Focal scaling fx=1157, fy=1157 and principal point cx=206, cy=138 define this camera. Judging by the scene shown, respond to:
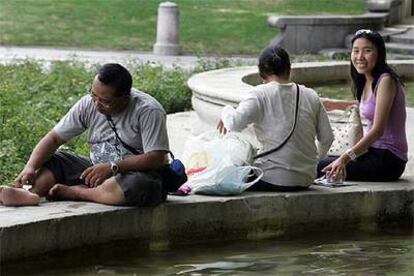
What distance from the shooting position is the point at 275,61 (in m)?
6.75

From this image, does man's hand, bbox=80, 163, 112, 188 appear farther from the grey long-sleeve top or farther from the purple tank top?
the purple tank top

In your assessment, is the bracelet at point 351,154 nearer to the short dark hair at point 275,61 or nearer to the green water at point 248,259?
the green water at point 248,259

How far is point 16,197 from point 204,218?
3.41 feet


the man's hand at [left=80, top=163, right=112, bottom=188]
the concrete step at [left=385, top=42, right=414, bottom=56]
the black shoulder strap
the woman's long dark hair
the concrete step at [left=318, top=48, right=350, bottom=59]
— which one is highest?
the woman's long dark hair

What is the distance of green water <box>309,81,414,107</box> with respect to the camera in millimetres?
12289

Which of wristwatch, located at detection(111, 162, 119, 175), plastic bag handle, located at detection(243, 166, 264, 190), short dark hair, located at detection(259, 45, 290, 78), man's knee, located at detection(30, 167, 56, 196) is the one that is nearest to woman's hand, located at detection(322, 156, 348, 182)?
plastic bag handle, located at detection(243, 166, 264, 190)

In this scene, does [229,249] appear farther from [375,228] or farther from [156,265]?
[375,228]

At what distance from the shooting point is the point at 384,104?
280 inches

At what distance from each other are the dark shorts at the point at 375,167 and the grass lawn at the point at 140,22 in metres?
15.8

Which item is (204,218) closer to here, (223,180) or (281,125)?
(223,180)

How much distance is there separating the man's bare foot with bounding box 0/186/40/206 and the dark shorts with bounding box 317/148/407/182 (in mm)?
1959

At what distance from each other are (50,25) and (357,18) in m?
7.46

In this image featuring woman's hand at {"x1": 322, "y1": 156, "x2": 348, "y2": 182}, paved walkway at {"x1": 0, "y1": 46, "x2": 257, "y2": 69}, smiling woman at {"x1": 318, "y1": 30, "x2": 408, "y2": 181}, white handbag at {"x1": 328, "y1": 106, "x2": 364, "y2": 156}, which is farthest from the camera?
paved walkway at {"x1": 0, "y1": 46, "x2": 257, "y2": 69}

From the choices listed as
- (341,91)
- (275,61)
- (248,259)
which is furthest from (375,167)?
(341,91)
